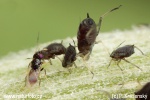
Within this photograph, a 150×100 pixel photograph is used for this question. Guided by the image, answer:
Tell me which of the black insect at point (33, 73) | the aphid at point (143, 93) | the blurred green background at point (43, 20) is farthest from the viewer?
the blurred green background at point (43, 20)

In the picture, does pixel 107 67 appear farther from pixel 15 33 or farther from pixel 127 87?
pixel 15 33

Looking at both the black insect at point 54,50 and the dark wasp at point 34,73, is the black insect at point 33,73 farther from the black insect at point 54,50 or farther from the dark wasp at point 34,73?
the black insect at point 54,50

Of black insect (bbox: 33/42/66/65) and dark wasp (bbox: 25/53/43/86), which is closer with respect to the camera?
dark wasp (bbox: 25/53/43/86)

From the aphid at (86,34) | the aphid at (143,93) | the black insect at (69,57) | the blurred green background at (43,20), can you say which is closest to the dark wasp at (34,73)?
the black insect at (69,57)

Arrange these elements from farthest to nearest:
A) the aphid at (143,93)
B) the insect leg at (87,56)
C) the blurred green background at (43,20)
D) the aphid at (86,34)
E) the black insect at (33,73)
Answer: the blurred green background at (43,20) → the insect leg at (87,56) → the aphid at (86,34) → the black insect at (33,73) → the aphid at (143,93)

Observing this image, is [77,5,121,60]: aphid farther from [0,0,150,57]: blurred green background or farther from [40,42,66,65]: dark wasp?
[0,0,150,57]: blurred green background

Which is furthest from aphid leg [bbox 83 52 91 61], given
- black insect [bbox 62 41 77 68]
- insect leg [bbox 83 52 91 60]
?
black insect [bbox 62 41 77 68]

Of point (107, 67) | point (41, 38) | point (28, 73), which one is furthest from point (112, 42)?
point (41, 38)

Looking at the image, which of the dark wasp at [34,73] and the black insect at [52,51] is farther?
the black insect at [52,51]
